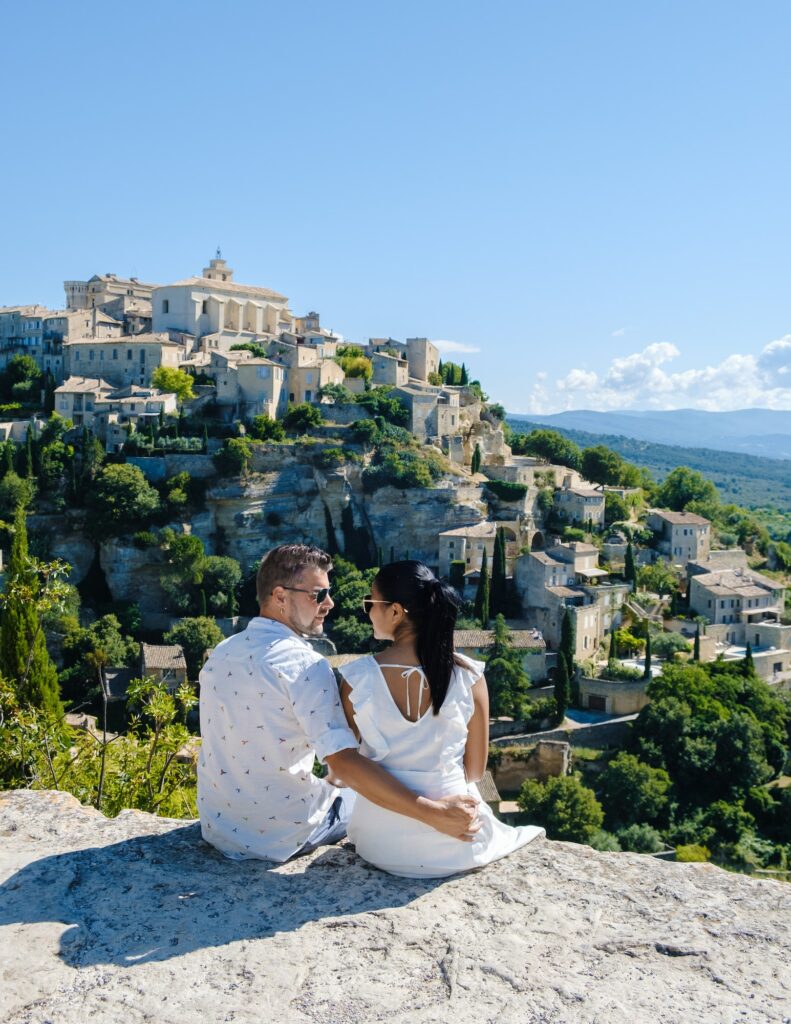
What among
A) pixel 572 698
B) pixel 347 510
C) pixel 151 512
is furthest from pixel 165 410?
pixel 572 698

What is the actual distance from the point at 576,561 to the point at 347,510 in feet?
39.2

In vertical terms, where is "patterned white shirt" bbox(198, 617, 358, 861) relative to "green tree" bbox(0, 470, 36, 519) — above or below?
above

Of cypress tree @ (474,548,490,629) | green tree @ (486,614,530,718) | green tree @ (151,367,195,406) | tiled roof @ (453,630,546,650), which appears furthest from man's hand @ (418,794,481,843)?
green tree @ (151,367,195,406)

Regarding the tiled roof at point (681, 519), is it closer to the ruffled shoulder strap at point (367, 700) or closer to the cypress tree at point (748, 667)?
the cypress tree at point (748, 667)

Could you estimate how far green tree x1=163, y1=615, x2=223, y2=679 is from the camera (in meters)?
38.4

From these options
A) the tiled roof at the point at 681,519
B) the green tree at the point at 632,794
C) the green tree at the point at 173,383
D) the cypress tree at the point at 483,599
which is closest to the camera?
the green tree at the point at 632,794

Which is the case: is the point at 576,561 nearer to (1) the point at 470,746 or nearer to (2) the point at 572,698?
(2) the point at 572,698

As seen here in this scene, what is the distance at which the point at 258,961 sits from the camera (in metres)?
3.81

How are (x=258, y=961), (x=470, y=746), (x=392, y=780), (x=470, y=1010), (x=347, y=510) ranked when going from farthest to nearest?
(x=347, y=510), (x=470, y=746), (x=392, y=780), (x=258, y=961), (x=470, y=1010)

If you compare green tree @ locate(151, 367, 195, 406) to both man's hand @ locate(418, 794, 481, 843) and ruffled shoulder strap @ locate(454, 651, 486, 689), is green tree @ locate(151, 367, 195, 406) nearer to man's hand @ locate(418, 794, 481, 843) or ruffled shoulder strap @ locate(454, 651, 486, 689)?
ruffled shoulder strap @ locate(454, 651, 486, 689)

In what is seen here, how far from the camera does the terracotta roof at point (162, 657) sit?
36.7 meters

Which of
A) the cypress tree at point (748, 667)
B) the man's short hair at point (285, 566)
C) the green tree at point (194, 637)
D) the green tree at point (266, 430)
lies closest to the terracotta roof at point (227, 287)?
the green tree at point (266, 430)

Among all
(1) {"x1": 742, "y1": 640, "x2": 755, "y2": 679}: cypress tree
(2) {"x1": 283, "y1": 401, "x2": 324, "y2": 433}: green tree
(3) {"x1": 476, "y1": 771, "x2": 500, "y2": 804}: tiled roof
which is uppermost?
(2) {"x1": 283, "y1": 401, "x2": 324, "y2": 433}: green tree

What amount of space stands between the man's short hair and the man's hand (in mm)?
1249
